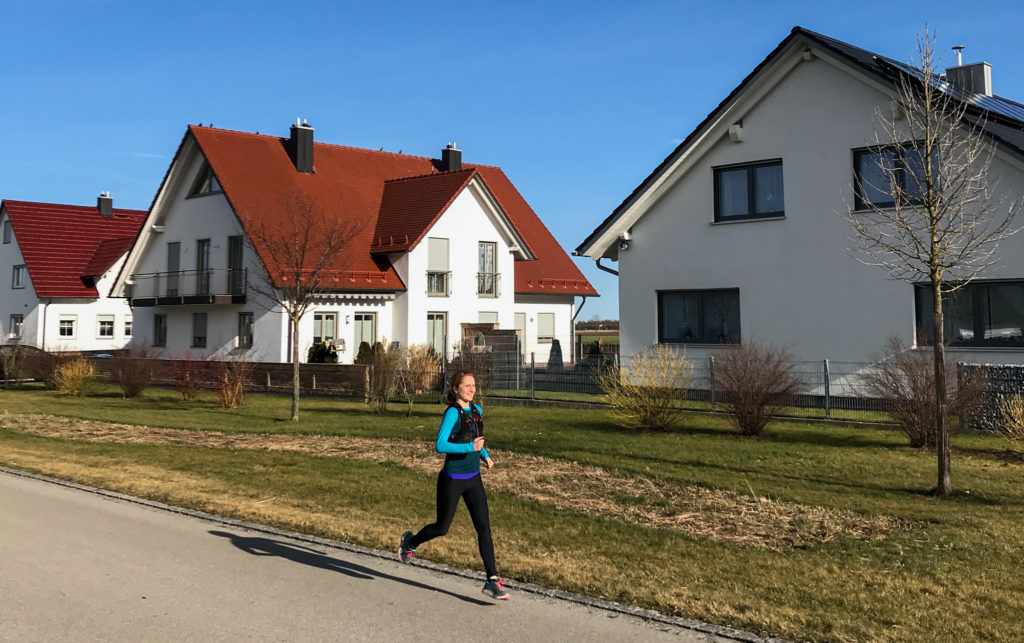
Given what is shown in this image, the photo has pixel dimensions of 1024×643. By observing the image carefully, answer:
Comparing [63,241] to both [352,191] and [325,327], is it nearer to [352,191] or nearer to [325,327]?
[352,191]

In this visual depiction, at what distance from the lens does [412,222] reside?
1296 inches

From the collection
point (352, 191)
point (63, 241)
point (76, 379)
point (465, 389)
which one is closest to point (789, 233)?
point (465, 389)

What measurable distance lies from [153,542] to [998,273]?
51.5ft

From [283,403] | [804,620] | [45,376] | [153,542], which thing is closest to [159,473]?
[153,542]

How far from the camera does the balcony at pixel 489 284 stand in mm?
34625

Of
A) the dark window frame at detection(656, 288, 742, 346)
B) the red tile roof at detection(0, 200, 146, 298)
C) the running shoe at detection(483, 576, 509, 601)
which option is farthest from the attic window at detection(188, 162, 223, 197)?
the running shoe at detection(483, 576, 509, 601)

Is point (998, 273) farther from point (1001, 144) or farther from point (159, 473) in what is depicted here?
point (159, 473)

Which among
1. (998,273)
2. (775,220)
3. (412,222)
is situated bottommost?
(998,273)

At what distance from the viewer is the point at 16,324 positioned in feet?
151

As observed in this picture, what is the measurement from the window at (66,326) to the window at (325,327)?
21.3m

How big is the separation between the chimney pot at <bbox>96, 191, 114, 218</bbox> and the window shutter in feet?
91.4

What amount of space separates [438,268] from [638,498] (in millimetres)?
24042

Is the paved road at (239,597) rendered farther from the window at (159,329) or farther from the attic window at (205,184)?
the window at (159,329)

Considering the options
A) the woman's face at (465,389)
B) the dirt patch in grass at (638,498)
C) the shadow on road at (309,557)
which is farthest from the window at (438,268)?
the woman's face at (465,389)
